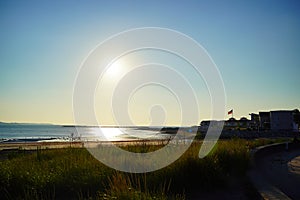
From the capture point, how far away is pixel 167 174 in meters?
8.57

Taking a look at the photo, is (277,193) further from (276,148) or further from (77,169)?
(276,148)

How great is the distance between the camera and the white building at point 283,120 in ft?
244

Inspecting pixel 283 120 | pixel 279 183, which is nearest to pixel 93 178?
pixel 279 183

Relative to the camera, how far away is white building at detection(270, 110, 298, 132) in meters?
74.5

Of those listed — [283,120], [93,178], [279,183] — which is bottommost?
[279,183]

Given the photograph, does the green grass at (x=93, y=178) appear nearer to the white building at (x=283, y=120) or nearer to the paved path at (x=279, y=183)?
the paved path at (x=279, y=183)

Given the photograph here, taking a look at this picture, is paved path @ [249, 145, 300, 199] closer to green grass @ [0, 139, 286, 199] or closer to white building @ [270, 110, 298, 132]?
green grass @ [0, 139, 286, 199]

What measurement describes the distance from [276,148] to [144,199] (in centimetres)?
2093

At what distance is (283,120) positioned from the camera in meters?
74.6

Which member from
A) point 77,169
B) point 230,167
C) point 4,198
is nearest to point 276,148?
point 230,167

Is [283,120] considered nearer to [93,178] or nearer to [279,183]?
[279,183]

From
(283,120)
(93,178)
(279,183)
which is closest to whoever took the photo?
(93,178)

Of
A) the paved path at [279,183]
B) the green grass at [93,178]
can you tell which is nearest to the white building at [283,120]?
the paved path at [279,183]

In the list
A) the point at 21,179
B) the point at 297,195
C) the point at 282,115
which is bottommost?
the point at 297,195
